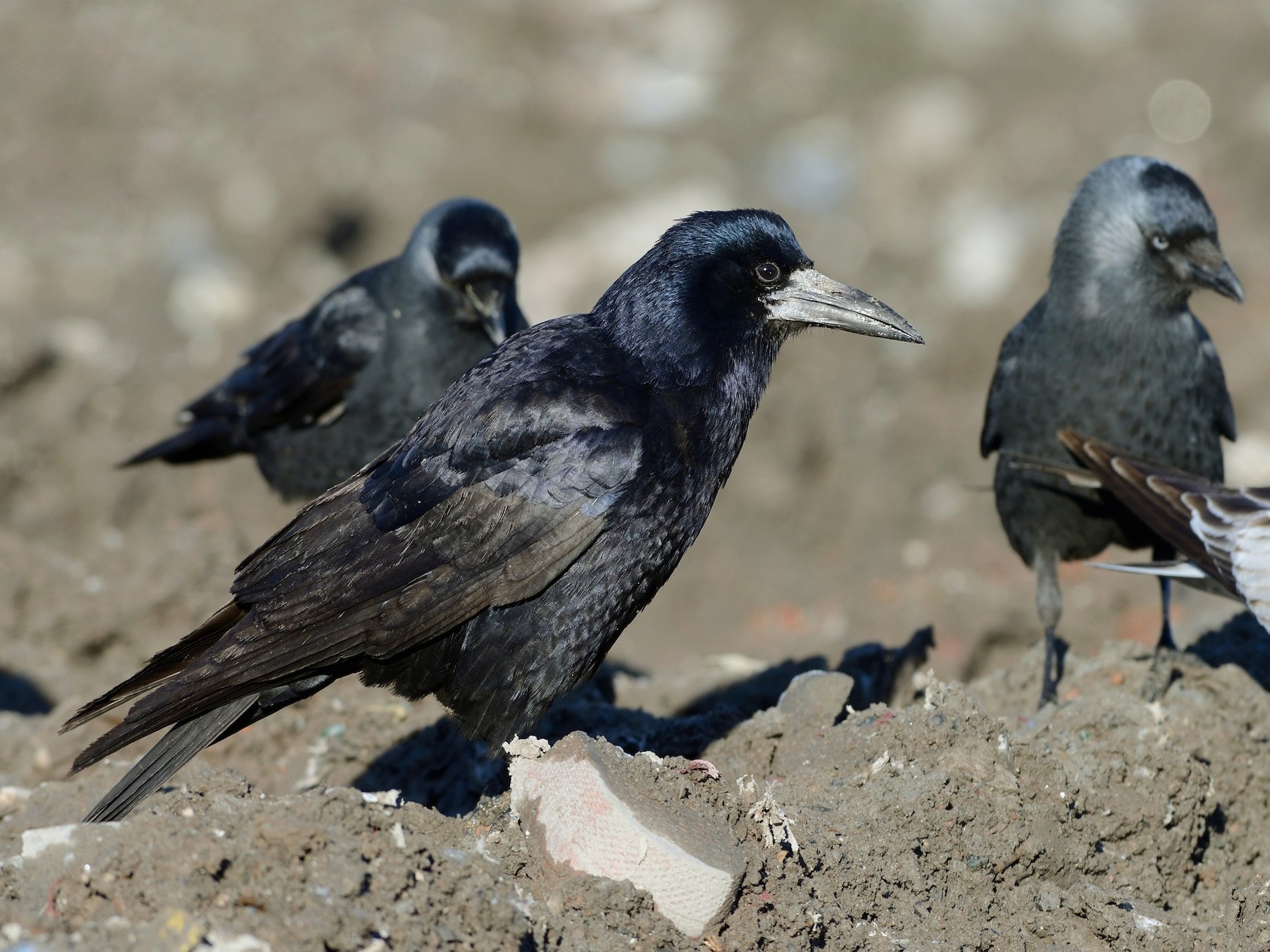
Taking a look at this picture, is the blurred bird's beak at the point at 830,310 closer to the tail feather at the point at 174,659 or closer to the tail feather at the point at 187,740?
the tail feather at the point at 187,740

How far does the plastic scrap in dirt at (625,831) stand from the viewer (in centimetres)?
318

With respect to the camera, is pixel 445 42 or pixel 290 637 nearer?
pixel 290 637

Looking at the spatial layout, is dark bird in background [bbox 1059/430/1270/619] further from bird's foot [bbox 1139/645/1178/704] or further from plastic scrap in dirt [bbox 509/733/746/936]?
plastic scrap in dirt [bbox 509/733/746/936]

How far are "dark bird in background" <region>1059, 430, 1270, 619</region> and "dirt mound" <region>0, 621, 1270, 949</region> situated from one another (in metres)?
0.45

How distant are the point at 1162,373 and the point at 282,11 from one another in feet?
36.1

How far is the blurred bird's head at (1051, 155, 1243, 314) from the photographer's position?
5.50 metres

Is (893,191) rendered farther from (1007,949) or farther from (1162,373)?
(1007,949)

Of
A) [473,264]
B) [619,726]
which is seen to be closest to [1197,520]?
[619,726]

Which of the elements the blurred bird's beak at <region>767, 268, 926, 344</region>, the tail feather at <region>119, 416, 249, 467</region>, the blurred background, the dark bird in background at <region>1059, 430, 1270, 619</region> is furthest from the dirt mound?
the tail feather at <region>119, 416, 249, 467</region>

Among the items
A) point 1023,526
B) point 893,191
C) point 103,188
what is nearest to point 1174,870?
point 1023,526

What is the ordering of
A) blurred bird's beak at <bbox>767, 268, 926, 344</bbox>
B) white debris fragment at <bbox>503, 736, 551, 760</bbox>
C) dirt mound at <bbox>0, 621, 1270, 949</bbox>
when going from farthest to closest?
blurred bird's beak at <bbox>767, 268, 926, 344</bbox> < white debris fragment at <bbox>503, 736, 551, 760</bbox> < dirt mound at <bbox>0, 621, 1270, 949</bbox>

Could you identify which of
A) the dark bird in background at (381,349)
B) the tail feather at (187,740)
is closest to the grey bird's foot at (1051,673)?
the dark bird in background at (381,349)

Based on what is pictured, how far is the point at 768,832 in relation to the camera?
11.3 feet

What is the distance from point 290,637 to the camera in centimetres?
388
